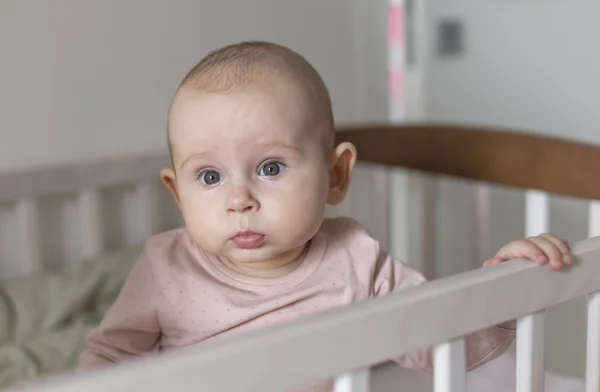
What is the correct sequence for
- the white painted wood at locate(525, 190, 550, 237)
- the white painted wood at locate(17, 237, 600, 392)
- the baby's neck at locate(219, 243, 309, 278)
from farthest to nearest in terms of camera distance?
the white painted wood at locate(525, 190, 550, 237)
the baby's neck at locate(219, 243, 309, 278)
the white painted wood at locate(17, 237, 600, 392)

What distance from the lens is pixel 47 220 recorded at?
4.74 feet

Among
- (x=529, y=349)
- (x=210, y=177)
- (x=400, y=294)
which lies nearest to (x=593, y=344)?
(x=529, y=349)

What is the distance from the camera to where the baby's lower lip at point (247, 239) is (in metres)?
0.84

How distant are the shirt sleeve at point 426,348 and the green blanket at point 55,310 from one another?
48cm

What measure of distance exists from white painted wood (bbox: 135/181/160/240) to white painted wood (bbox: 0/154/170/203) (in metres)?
0.02

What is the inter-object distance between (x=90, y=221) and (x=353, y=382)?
2.97ft

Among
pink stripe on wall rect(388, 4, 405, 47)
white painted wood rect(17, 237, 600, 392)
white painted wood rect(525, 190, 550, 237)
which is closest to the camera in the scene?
white painted wood rect(17, 237, 600, 392)

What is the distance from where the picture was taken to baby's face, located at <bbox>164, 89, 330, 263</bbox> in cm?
83

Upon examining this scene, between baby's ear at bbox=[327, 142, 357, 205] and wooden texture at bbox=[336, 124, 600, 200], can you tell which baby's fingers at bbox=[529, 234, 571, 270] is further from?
wooden texture at bbox=[336, 124, 600, 200]

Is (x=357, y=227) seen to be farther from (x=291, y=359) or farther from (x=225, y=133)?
(x=291, y=359)

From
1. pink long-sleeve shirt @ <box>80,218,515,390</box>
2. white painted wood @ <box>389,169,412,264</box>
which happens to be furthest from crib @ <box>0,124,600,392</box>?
white painted wood @ <box>389,169,412,264</box>

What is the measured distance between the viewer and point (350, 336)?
1.98ft

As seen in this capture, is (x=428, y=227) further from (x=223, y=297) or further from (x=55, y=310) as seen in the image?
(x=223, y=297)

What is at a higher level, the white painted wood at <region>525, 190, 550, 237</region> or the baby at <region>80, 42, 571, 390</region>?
the baby at <region>80, 42, 571, 390</region>
